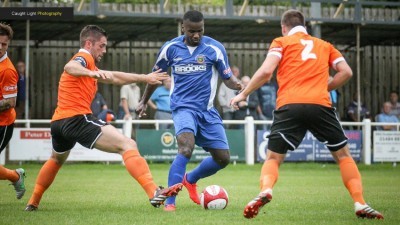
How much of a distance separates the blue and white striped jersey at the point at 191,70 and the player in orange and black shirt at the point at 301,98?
1.64 m

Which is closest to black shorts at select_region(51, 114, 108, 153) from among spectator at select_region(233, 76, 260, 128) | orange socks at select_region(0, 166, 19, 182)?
orange socks at select_region(0, 166, 19, 182)

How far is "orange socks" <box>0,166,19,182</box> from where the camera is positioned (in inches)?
437

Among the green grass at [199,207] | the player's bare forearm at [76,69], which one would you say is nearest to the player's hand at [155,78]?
the player's bare forearm at [76,69]

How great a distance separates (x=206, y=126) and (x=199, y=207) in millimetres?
1032

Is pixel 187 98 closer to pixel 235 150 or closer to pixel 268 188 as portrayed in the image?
pixel 268 188

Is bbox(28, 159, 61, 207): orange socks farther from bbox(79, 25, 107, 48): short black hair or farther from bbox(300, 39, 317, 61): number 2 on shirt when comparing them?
bbox(300, 39, 317, 61): number 2 on shirt

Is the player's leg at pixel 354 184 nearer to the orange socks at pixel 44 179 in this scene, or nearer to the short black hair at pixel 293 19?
the short black hair at pixel 293 19

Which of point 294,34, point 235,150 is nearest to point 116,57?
point 235,150

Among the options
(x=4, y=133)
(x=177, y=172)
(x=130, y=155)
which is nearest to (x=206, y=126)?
(x=177, y=172)

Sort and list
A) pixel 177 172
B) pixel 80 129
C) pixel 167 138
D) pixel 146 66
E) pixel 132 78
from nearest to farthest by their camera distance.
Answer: pixel 132 78
pixel 80 129
pixel 177 172
pixel 167 138
pixel 146 66

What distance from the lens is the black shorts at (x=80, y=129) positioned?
9.75 meters

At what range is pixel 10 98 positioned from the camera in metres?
10.6

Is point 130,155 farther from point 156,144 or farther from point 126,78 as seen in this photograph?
point 156,144

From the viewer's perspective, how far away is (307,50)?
902cm
